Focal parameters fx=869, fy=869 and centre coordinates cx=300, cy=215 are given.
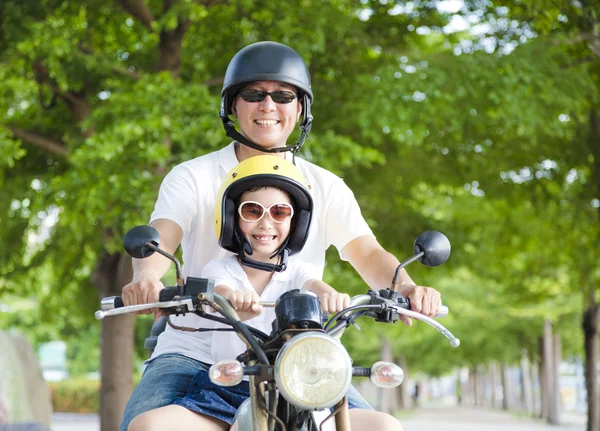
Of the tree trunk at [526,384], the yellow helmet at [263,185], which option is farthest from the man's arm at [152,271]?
the tree trunk at [526,384]

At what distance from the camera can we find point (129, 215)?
31.9ft

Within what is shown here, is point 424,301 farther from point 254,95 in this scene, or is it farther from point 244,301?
point 254,95

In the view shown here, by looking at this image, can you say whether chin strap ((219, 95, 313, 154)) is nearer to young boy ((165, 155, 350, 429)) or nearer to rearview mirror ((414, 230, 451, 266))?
young boy ((165, 155, 350, 429))

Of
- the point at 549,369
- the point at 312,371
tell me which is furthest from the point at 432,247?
the point at 549,369

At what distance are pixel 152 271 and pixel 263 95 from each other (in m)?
0.92

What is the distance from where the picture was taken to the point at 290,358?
2.16 m

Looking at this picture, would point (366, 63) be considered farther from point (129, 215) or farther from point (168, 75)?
point (129, 215)

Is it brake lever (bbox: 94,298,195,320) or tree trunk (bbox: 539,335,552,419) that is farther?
tree trunk (bbox: 539,335,552,419)

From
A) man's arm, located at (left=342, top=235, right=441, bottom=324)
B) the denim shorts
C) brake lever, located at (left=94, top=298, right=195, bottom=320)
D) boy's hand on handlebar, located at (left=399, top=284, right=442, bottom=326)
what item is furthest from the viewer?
man's arm, located at (left=342, top=235, right=441, bottom=324)

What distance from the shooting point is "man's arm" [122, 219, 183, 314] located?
2.55m

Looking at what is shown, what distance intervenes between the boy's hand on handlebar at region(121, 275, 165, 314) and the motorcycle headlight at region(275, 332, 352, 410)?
0.53m

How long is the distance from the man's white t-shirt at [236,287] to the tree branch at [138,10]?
9424 millimetres

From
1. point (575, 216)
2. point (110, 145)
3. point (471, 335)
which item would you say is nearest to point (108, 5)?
point (110, 145)

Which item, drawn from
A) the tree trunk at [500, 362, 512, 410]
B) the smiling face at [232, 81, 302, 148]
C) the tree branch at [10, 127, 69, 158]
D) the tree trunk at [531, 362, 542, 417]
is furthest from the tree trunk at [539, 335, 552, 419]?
the smiling face at [232, 81, 302, 148]
